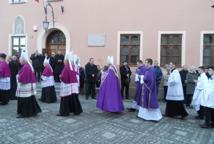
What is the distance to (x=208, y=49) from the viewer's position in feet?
50.9

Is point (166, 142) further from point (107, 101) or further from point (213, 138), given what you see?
point (107, 101)

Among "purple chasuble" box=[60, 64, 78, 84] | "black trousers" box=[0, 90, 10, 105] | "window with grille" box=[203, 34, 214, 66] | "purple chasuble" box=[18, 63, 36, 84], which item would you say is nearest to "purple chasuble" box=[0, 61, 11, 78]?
"black trousers" box=[0, 90, 10, 105]

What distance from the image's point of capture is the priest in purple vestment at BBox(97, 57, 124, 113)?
10164mm

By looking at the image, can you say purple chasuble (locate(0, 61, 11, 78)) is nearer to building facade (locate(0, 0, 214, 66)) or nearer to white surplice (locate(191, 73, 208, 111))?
building facade (locate(0, 0, 214, 66))

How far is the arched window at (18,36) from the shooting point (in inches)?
734

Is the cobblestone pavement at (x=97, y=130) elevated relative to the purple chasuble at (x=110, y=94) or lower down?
lower down

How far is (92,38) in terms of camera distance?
55.7 ft

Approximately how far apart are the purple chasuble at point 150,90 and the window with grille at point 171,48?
21.0 ft

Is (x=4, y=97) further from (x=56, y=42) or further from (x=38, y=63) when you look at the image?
(x=56, y=42)

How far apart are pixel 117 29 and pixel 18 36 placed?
5.82 meters

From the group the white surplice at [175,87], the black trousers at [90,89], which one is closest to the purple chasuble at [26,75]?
the white surplice at [175,87]

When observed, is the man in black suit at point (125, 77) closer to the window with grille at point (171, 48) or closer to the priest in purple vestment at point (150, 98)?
the window with grille at point (171, 48)

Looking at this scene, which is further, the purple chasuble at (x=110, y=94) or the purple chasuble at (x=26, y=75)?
the purple chasuble at (x=110, y=94)

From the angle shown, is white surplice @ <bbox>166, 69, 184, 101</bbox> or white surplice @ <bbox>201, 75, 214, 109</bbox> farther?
white surplice @ <bbox>166, 69, 184, 101</bbox>
